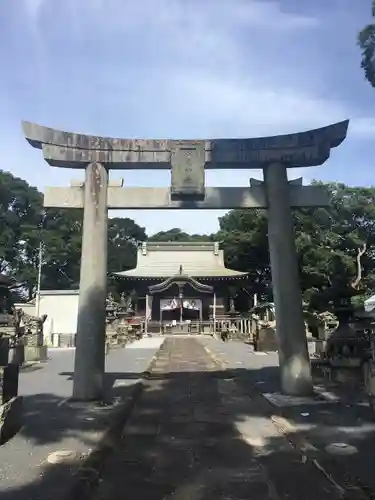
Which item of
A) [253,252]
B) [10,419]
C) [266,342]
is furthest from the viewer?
[253,252]

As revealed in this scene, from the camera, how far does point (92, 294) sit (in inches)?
350

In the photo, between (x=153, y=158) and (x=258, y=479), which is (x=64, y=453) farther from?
(x=153, y=158)

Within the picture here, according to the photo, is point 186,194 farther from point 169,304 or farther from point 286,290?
point 169,304

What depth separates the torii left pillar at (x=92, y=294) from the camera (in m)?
8.73

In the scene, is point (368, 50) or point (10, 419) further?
point (368, 50)

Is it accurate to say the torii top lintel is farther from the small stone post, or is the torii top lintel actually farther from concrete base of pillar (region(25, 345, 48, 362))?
concrete base of pillar (region(25, 345, 48, 362))

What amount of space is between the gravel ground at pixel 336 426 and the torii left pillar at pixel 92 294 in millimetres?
3300

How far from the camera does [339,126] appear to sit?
376 inches

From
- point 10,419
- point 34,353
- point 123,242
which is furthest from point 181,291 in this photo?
point 123,242

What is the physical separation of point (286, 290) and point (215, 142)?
10.9 feet

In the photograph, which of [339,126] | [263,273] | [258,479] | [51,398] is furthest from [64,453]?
[263,273]

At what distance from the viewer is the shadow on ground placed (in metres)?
4.50

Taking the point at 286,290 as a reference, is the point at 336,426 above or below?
below

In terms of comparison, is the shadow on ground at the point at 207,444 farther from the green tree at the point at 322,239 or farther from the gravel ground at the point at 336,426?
the green tree at the point at 322,239
